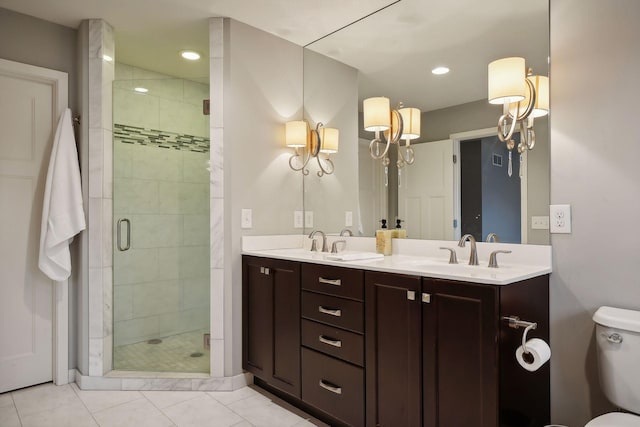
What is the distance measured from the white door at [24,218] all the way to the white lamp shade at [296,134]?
59.3 inches

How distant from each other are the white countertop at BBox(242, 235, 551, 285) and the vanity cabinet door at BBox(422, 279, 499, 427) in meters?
0.07

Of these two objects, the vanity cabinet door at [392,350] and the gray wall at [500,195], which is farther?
the gray wall at [500,195]

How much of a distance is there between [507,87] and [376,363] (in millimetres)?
1398

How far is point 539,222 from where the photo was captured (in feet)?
6.04

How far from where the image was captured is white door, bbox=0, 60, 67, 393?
8.13 feet

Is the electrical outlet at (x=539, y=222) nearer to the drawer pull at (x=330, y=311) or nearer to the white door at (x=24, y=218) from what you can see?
the drawer pull at (x=330, y=311)

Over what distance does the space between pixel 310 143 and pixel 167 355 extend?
1848 mm

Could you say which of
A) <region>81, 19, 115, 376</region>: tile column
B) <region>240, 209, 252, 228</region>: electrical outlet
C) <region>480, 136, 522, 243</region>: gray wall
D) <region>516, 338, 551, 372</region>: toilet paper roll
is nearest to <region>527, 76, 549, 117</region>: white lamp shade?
<region>480, 136, 522, 243</region>: gray wall

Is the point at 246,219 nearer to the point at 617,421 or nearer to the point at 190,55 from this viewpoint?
the point at 190,55

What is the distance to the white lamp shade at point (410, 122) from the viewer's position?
232 cm

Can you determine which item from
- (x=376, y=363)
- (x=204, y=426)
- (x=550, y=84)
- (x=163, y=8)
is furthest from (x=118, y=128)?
(x=550, y=84)

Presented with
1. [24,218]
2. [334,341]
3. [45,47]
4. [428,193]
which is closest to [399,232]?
[428,193]

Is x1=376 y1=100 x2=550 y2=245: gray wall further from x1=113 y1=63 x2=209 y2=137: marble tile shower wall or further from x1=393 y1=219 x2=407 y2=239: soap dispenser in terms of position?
x1=113 y1=63 x2=209 y2=137: marble tile shower wall

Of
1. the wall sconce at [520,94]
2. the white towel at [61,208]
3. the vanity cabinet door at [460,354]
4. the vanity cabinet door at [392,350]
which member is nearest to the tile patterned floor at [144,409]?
the vanity cabinet door at [392,350]
